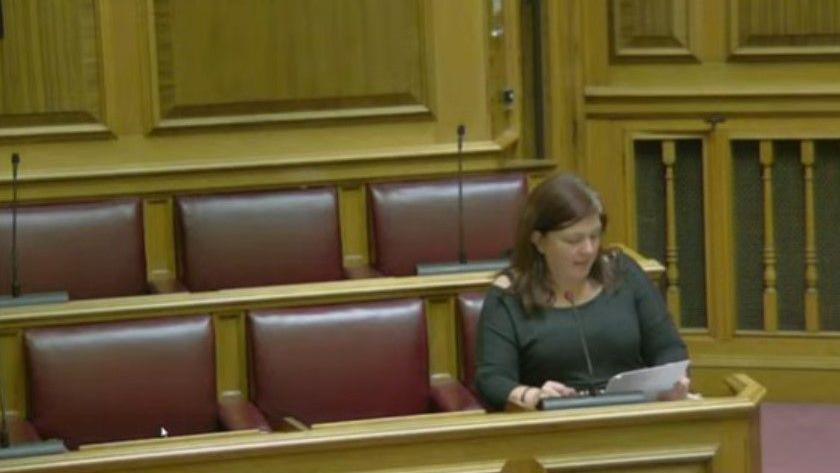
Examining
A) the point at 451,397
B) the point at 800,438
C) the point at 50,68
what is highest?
the point at 50,68

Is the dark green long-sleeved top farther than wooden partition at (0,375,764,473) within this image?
Yes

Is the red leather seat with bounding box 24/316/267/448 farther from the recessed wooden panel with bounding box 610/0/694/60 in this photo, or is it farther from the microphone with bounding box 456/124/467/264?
the recessed wooden panel with bounding box 610/0/694/60

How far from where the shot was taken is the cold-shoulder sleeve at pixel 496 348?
4121 mm

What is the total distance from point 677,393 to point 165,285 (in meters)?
2.26

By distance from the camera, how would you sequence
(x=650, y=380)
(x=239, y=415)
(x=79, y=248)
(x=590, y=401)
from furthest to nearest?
(x=79, y=248) < (x=239, y=415) < (x=650, y=380) < (x=590, y=401)

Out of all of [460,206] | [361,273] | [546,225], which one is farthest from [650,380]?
[361,273]

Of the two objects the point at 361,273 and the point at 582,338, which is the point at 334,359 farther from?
the point at 361,273

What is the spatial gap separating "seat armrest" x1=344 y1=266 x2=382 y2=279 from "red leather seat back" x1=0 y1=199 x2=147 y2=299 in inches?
24.3

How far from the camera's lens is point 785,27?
20.8 feet

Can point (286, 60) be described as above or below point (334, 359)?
above

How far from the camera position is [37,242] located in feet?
18.1

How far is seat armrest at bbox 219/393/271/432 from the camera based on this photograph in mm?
4480

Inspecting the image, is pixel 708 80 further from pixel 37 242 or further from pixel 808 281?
pixel 37 242

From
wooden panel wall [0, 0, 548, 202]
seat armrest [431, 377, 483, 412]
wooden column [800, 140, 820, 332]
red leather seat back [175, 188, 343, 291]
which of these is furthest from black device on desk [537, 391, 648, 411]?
wooden column [800, 140, 820, 332]
